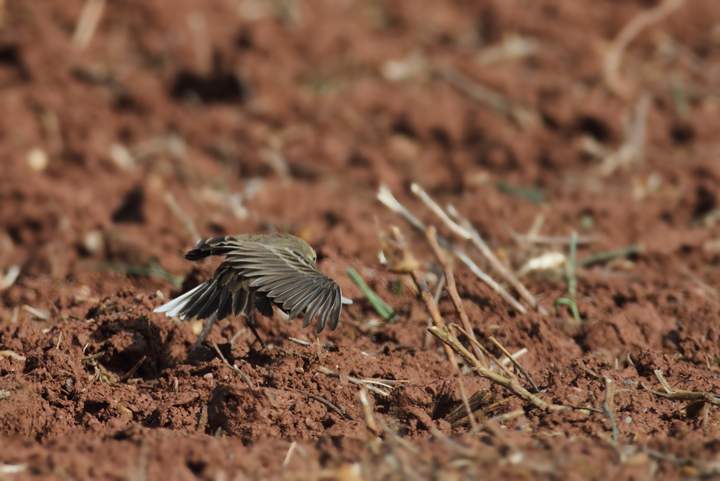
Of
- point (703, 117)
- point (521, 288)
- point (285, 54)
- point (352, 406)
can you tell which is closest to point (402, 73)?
point (285, 54)

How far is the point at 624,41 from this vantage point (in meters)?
7.33

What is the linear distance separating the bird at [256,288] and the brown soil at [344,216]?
206mm

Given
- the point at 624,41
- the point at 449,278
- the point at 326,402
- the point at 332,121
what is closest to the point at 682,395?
the point at 449,278

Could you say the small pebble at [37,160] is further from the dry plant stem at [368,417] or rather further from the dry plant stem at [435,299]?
the dry plant stem at [368,417]

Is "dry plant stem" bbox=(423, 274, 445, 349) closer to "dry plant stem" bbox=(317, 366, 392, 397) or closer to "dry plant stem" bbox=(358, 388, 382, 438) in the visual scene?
"dry plant stem" bbox=(317, 366, 392, 397)

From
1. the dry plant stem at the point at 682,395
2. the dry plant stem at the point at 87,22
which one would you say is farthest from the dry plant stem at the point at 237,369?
the dry plant stem at the point at 87,22

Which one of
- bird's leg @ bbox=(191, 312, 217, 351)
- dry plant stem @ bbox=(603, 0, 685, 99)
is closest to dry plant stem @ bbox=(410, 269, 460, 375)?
bird's leg @ bbox=(191, 312, 217, 351)

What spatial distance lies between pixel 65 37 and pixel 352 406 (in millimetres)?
5587

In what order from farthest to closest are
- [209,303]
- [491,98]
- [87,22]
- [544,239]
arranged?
[87,22] < [491,98] < [544,239] < [209,303]

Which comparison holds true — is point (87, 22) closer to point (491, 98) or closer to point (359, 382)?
point (491, 98)

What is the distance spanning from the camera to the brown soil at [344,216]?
2.70 metres

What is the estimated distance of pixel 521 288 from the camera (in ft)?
12.1

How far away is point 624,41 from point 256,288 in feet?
17.7

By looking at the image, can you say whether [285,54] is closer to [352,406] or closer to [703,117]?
[703,117]
